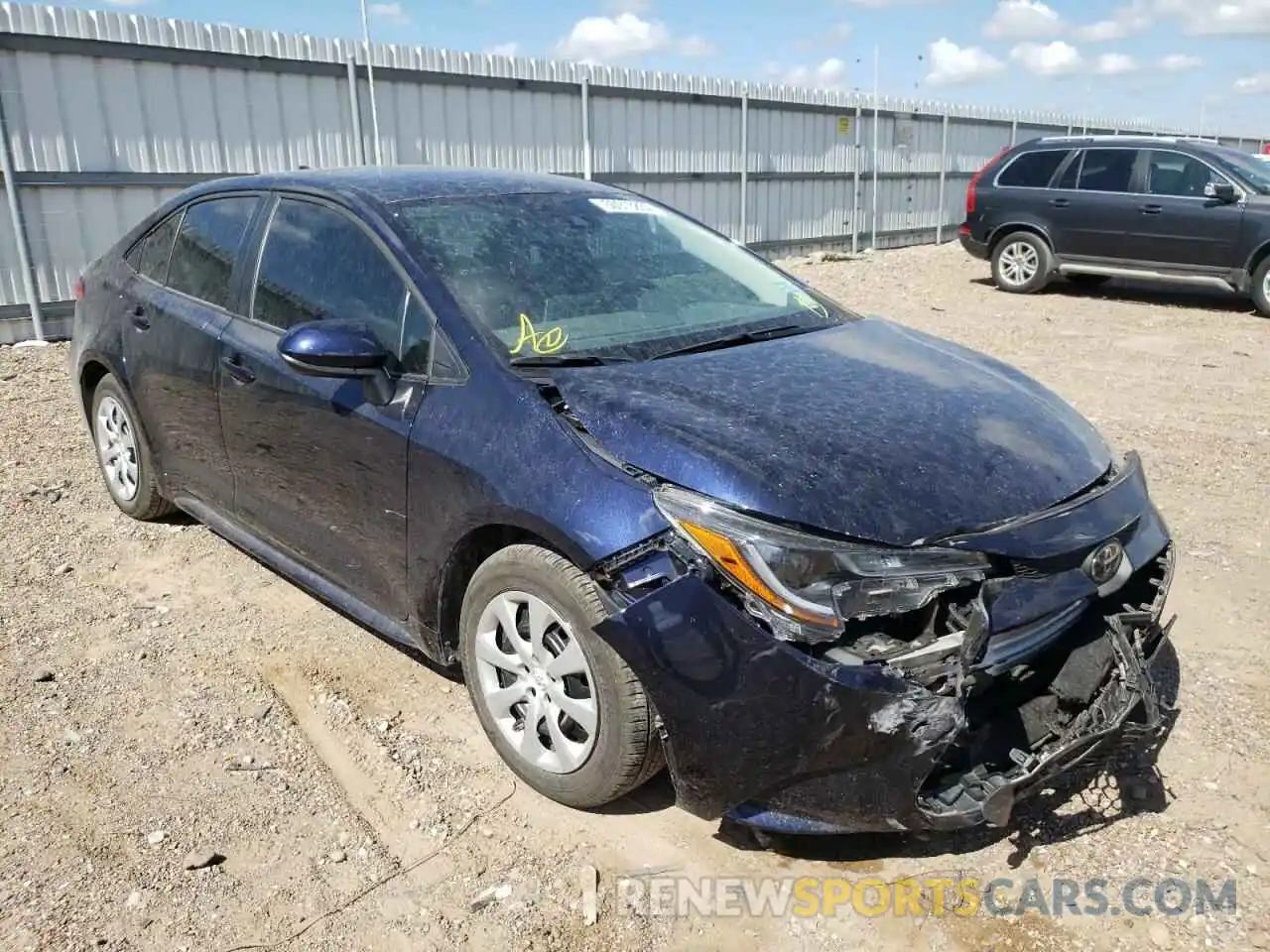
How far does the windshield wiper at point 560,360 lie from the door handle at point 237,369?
4.02ft

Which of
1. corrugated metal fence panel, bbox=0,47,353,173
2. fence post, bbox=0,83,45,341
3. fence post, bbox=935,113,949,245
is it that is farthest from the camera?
fence post, bbox=935,113,949,245

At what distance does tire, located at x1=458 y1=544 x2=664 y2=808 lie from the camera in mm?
2492

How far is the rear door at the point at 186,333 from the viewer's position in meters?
3.88

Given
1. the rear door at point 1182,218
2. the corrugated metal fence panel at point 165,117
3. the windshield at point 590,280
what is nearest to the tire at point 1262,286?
the rear door at point 1182,218

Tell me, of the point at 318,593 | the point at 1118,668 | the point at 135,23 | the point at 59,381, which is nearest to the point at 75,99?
the point at 135,23

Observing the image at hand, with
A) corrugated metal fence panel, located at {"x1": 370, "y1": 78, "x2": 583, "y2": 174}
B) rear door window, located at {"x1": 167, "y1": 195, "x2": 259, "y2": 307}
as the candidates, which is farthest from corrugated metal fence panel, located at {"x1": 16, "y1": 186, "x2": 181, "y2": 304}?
rear door window, located at {"x1": 167, "y1": 195, "x2": 259, "y2": 307}

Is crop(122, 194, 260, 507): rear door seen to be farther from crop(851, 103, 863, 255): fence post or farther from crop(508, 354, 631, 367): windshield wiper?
crop(851, 103, 863, 255): fence post

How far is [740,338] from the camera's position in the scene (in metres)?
3.30

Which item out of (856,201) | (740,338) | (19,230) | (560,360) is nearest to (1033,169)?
(856,201)

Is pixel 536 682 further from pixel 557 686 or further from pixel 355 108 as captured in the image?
pixel 355 108

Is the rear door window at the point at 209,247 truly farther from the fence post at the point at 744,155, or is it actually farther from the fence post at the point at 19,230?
the fence post at the point at 744,155

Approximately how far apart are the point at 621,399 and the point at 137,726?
1928mm

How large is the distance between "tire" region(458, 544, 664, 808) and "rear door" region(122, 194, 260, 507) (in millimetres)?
1581

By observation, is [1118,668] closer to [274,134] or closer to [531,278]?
[531,278]
